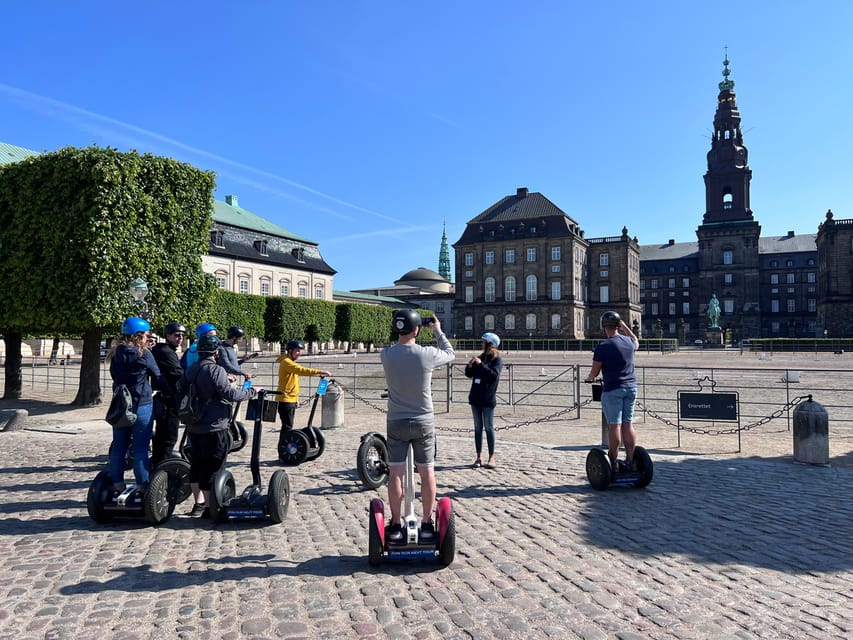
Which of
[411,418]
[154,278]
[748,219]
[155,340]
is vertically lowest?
[411,418]

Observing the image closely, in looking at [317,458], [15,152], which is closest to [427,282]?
[15,152]

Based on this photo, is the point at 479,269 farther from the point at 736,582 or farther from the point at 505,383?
the point at 736,582

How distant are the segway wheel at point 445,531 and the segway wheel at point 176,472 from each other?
9.23 ft

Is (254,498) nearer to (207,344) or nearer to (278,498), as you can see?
(278,498)

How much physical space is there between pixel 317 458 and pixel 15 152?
38.6 metres

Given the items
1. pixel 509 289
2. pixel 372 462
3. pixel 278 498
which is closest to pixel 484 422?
pixel 372 462

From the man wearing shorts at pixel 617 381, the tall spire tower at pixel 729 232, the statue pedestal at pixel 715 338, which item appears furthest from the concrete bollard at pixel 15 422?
the tall spire tower at pixel 729 232

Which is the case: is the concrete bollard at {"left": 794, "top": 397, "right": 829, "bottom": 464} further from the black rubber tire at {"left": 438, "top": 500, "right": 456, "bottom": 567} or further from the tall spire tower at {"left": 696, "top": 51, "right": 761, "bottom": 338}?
the tall spire tower at {"left": 696, "top": 51, "right": 761, "bottom": 338}

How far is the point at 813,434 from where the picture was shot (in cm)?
850

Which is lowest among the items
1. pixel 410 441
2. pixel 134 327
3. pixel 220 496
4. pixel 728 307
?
pixel 220 496

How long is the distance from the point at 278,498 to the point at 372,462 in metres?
1.80

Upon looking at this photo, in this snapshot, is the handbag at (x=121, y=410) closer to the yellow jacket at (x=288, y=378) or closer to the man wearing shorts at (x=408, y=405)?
the yellow jacket at (x=288, y=378)

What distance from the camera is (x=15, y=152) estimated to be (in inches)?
1427

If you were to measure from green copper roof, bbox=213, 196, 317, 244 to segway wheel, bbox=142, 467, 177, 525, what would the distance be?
5458 cm
